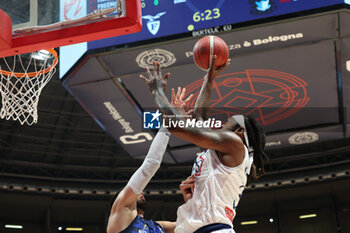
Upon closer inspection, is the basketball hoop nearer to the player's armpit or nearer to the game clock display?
the game clock display

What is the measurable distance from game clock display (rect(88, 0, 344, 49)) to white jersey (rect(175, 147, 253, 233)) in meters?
3.82

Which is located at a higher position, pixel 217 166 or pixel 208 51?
pixel 208 51

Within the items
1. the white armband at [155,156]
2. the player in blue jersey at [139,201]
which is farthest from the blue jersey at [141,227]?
the white armband at [155,156]

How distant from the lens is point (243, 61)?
24.7 feet

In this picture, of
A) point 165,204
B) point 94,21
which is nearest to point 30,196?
point 165,204

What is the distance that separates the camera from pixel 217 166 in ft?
10.2

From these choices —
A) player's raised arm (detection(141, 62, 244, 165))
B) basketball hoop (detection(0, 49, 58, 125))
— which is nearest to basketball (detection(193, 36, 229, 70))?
player's raised arm (detection(141, 62, 244, 165))

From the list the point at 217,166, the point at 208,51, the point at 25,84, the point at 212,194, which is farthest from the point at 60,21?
the point at 212,194

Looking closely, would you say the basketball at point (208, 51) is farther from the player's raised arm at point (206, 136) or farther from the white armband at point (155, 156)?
the player's raised arm at point (206, 136)

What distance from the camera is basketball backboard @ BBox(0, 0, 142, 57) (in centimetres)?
520

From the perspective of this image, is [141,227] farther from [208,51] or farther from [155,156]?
[208,51]

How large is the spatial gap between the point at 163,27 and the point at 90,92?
7.09 ft

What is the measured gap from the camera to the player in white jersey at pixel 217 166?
2928mm

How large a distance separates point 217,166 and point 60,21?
10.2 feet
